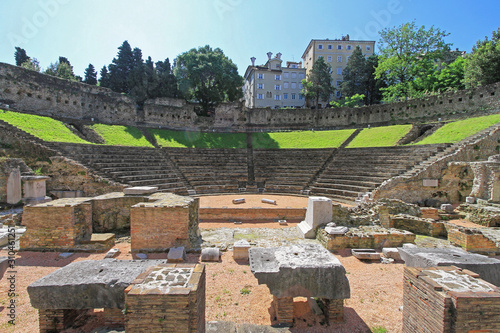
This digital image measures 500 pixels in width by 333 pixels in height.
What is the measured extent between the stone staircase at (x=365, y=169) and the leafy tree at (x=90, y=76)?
36.4 metres

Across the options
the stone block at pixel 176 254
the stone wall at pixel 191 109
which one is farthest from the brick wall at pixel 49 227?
the stone wall at pixel 191 109

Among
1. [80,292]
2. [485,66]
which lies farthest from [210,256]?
[485,66]

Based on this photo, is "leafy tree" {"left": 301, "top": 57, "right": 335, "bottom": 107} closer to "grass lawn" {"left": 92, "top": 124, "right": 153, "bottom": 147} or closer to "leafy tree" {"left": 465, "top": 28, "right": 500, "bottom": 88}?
"leafy tree" {"left": 465, "top": 28, "right": 500, "bottom": 88}

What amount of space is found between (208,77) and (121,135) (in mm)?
14897

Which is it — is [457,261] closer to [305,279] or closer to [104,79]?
[305,279]

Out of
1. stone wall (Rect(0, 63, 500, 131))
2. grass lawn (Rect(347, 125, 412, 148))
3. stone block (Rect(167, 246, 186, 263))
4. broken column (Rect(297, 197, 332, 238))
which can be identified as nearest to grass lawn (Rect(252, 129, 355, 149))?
grass lawn (Rect(347, 125, 412, 148))

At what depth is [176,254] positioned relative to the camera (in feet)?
21.3

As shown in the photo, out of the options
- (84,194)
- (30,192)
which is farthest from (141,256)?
(84,194)

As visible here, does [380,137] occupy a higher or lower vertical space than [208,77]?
lower

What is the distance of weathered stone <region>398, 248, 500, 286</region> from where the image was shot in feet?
13.9

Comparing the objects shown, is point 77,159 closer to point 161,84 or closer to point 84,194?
point 84,194

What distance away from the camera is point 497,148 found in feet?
46.7

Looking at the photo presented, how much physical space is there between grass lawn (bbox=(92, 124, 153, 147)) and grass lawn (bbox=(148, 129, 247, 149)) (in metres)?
1.54

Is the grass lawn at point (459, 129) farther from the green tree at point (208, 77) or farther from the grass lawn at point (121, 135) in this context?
the grass lawn at point (121, 135)
